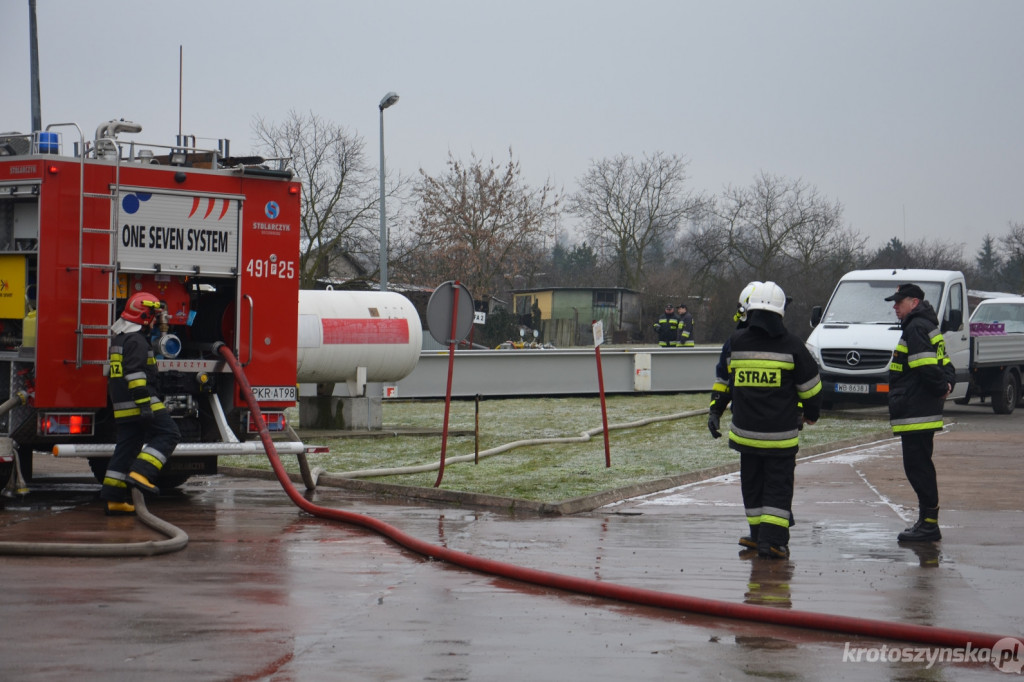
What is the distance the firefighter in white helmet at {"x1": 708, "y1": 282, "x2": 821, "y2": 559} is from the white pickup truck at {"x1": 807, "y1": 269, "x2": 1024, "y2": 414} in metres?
11.6

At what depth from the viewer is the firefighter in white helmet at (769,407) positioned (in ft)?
26.9

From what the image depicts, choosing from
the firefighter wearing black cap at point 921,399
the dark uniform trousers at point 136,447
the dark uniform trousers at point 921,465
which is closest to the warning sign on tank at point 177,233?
the dark uniform trousers at point 136,447

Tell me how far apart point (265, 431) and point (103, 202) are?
99.7 inches

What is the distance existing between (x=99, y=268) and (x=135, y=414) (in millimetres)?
1431

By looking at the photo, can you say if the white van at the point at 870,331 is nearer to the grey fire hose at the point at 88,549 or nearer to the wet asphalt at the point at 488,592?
the wet asphalt at the point at 488,592

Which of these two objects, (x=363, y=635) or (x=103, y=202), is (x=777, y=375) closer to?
(x=363, y=635)

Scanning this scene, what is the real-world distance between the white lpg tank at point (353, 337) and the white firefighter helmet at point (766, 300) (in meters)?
9.80

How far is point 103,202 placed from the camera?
35.2 ft

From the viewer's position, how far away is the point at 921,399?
29.5ft

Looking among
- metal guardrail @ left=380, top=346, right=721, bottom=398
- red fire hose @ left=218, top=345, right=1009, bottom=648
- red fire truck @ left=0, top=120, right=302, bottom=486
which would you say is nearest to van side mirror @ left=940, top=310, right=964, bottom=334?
metal guardrail @ left=380, top=346, right=721, bottom=398

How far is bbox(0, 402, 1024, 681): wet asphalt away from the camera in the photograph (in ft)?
17.9

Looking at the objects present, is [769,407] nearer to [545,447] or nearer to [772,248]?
[545,447]

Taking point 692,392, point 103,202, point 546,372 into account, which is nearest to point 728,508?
point 103,202

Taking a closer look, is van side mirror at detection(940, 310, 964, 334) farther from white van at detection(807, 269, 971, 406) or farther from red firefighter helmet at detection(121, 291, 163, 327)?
red firefighter helmet at detection(121, 291, 163, 327)
